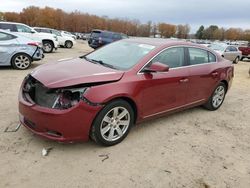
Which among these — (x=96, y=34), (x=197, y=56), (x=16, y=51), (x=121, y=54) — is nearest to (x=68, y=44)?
(x=96, y=34)

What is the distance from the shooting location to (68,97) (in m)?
3.21

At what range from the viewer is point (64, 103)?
3.16m

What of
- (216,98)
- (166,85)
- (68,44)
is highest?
(68,44)

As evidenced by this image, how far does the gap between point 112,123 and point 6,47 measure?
20.4 feet

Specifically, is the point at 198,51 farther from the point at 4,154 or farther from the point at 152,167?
the point at 4,154

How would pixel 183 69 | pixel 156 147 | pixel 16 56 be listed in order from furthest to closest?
pixel 16 56 → pixel 183 69 → pixel 156 147

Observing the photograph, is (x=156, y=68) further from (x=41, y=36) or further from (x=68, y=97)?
(x=41, y=36)

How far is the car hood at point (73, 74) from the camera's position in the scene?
3217 millimetres

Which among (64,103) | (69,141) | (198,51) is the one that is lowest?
(69,141)

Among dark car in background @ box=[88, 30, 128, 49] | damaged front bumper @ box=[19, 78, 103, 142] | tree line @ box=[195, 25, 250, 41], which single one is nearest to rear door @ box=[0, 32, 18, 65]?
damaged front bumper @ box=[19, 78, 103, 142]

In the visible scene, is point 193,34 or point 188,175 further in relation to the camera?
point 193,34

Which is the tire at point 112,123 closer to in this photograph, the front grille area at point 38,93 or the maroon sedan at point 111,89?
the maroon sedan at point 111,89

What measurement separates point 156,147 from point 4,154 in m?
2.08

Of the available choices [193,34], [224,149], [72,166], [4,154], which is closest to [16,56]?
[4,154]
